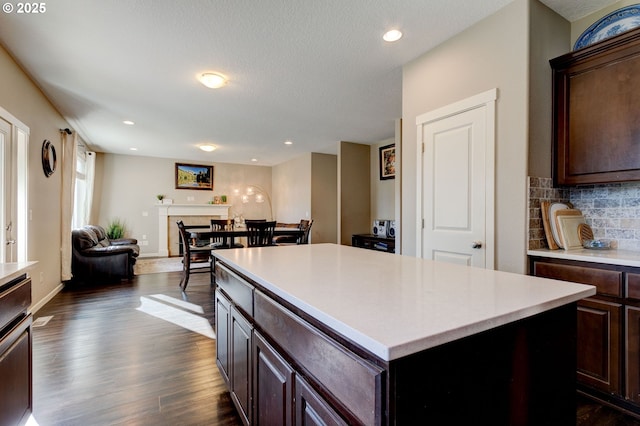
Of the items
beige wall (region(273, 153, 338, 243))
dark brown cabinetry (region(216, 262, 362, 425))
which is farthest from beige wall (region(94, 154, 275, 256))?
dark brown cabinetry (region(216, 262, 362, 425))

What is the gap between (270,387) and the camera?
1.16m

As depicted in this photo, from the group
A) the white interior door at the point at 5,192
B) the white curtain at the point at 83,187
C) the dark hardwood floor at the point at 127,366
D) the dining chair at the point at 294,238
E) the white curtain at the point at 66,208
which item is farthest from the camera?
the white curtain at the point at 83,187

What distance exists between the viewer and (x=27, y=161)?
128 inches

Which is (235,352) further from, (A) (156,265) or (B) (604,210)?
(A) (156,265)

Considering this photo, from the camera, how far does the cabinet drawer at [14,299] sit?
129cm

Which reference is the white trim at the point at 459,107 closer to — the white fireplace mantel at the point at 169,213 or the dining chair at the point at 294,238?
the dining chair at the point at 294,238

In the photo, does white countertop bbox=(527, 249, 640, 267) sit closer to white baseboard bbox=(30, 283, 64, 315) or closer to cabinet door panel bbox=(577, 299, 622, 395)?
cabinet door panel bbox=(577, 299, 622, 395)

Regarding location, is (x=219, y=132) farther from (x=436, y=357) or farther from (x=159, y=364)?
(x=436, y=357)

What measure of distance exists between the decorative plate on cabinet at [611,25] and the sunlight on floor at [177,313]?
13.1ft

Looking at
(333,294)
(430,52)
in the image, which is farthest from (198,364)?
(430,52)

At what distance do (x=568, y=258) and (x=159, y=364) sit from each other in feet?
9.97

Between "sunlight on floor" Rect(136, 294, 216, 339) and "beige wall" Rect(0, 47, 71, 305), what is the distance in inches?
50.3

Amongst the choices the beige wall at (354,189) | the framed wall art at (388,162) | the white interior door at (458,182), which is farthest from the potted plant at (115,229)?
the white interior door at (458,182)

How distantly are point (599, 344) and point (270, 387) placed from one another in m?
2.01
